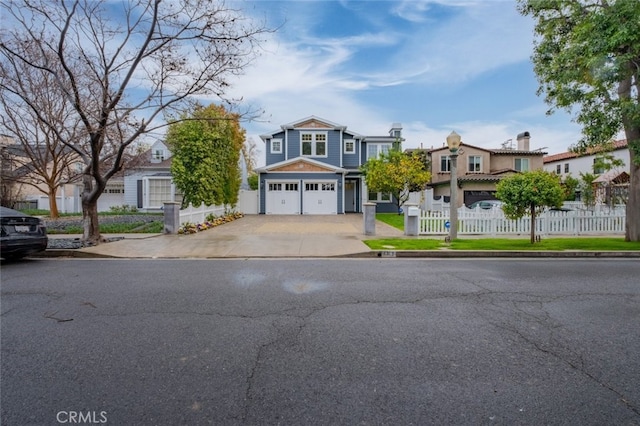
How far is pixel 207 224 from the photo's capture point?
637 inches

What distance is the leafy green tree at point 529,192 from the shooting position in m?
10.1

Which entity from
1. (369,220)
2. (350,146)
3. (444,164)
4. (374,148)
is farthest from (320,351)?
(444,164)

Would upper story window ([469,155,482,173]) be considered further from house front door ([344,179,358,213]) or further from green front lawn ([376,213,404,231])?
green front lawn ([376,213,404,231])

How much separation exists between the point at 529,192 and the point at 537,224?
416 cm

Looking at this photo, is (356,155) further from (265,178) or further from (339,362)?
(339,362)

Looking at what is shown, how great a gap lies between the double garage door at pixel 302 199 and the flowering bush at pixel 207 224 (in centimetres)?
413

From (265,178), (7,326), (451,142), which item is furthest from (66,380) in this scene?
(265,178)

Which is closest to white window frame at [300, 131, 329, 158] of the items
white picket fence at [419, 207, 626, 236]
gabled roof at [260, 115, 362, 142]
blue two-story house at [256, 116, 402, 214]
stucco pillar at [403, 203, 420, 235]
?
blue two-story house at [256, 116, 402, 214]

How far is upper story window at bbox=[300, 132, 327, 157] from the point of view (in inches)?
1077

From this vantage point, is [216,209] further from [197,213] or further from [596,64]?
[596,64]

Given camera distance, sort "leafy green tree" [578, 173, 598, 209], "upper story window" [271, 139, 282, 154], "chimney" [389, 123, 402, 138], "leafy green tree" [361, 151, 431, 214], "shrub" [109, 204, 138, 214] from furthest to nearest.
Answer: "chimney" [389, 123, 402, 138] < "upper story window" [271, 139, 282, 154] < "shrub" [109, 204, 138, 214] < "leafy green tree" [361, 151, 431, 214] < "leafy green tree" [578, 173, 598, 209]

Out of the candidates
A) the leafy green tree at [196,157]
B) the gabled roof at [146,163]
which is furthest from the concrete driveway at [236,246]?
the gabled roof at [146,163]

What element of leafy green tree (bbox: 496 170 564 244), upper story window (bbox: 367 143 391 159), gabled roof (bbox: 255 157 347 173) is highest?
upper story window (bbox: 367 143 391 159)

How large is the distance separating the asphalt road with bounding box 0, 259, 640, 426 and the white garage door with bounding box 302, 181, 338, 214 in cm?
1956
